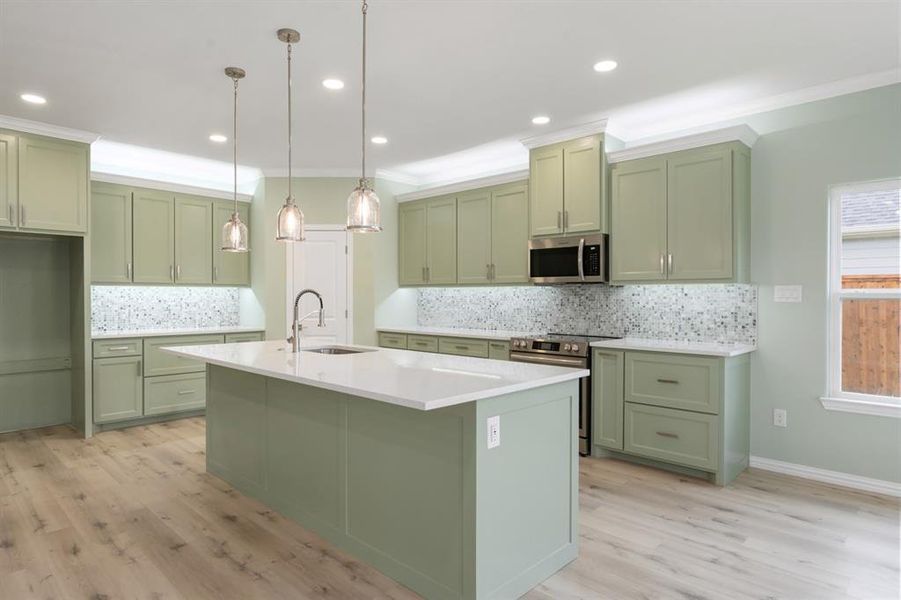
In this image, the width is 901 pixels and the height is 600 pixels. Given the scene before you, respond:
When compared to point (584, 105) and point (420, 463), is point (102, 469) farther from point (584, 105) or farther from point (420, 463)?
point (584, 105)

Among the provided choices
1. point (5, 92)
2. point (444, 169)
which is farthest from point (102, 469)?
point (444, 169)

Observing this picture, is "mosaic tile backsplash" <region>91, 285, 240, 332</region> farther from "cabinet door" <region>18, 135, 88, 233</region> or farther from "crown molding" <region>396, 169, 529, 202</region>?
"crown molding" <region>396, 169, 529, 202</region>

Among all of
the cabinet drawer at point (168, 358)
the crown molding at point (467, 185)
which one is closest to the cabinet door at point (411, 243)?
the crown molding at point (467, 185)

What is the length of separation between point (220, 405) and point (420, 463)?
Result: 2077mm

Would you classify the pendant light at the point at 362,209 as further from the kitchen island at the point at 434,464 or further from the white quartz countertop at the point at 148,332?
the white quartz countertop at the point at 148,332

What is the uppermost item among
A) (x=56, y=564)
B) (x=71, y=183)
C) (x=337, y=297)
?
(x=71, y=183)

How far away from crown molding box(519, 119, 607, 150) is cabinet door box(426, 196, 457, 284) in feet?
4.03

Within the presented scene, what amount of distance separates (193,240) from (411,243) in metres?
2.39

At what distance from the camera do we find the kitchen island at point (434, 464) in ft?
7.04

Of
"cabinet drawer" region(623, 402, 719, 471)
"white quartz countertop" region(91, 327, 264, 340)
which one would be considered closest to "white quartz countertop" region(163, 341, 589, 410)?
"cabinet drawer" region(623, 402, 719, 471)

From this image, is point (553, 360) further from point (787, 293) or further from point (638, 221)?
point (787, 293)

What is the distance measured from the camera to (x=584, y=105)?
13.3 ft

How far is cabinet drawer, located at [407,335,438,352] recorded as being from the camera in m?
5.46

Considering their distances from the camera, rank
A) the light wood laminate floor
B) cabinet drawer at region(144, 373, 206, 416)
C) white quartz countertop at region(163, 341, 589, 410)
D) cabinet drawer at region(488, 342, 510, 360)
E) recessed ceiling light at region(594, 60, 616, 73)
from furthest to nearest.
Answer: cabinet drawer at region(144, 373, 206, 416)
cabinet drawer at region(488, 342, 510, 360)
recessed ceiling light at region(594, 60, 616, 73)
the light wood laminate floor
white quartz countertop at region(163, 341, 589, 410)
